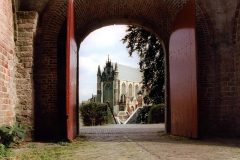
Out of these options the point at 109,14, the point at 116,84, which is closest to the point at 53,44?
the point at 109,14

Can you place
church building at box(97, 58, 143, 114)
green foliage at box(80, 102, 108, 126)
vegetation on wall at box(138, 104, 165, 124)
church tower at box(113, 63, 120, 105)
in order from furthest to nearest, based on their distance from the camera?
1. church tower at box(113, 63, 120, 105)
2. church building at box(97, 58, 143, 114)
3. green foliage at box(80, 102, 108, 126)
4. vegetation on wall at box(138, 104, 165, 124)

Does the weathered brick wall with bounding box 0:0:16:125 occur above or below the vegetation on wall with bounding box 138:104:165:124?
above

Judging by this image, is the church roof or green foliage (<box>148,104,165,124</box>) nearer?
green foliage (<box>148,104,165,124</box>)

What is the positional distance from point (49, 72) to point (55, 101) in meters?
0.77

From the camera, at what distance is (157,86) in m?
20.8

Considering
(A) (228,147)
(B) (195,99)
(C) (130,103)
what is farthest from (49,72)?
(C) (130,103)

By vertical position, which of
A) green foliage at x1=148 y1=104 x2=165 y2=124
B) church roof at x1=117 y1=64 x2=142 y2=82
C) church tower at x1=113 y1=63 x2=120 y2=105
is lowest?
green foliage at x1=148 y1=104 x2=165 y2=124

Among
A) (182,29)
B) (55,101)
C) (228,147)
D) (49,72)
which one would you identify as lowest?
(228,147)

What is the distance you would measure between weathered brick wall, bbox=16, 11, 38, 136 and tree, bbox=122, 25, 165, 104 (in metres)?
11.4

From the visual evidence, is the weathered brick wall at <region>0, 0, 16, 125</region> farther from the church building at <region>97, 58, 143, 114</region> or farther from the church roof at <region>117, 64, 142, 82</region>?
the church roof at <region>117, 64, 142, 82</region>

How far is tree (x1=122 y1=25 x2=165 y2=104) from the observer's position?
2055 cm

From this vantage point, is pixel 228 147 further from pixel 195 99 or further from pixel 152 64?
pixel 152 64

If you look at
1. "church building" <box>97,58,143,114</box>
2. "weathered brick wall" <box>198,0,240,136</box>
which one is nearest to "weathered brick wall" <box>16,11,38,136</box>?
"weathered brick wall" <box>198,0,240,136</box>

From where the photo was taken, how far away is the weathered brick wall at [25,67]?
9.54 meters
